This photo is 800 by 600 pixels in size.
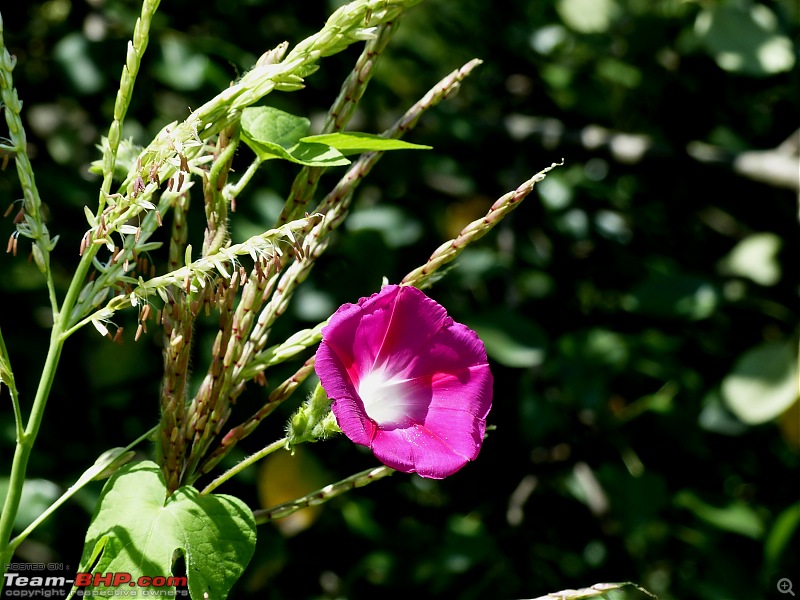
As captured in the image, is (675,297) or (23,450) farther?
(675,297)

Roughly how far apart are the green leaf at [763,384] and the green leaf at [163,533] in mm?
913

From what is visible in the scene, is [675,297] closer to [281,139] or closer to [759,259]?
[759,259]

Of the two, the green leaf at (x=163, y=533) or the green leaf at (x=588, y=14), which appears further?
the green leaf at (x=588, y=14)

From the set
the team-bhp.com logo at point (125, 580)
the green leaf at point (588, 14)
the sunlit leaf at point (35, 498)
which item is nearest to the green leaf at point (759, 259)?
the green leaf at point (588, 14)

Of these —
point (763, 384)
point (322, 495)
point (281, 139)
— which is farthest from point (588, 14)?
point (322, 495)

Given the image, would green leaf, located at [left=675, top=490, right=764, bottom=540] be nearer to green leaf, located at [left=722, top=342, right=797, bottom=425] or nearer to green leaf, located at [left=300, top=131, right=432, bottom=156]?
green leaf, located at [left=722, top=342, right=797, bottom=425]

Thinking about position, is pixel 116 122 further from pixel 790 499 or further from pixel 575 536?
pixel 790 499

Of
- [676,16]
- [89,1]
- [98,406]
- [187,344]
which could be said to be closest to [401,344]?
[187,344]

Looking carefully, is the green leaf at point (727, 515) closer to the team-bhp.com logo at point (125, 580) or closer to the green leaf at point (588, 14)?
the green leaf at point (588, 14)

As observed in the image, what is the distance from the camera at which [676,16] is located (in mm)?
1448

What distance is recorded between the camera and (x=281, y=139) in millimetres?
Answer: 526

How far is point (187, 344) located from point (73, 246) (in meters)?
0.78

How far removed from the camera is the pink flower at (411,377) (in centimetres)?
45

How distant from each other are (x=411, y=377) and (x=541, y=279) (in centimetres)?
93
